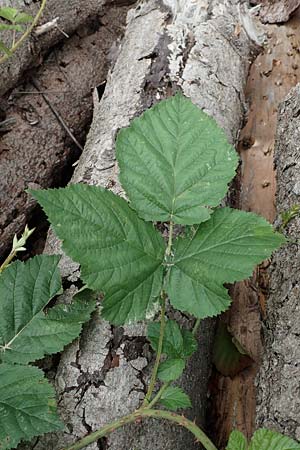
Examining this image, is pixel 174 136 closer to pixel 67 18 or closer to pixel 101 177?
pixel 101 177

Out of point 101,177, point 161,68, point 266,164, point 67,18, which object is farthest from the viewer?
point 67,18

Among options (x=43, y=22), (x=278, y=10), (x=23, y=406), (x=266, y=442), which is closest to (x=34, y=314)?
(x=23, y=406)

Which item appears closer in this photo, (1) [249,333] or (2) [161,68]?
(1) [249,333]

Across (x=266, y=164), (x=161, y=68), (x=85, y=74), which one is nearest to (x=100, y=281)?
(x=161, y=68)

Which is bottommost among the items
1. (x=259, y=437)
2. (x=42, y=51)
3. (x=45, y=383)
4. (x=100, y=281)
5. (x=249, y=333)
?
(x=249, y=333)

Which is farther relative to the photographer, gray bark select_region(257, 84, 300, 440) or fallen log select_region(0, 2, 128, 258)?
fallen log select_region(0, 2, 128, 258)

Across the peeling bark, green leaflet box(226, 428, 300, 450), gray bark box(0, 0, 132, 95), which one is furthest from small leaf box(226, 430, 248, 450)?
the peeling bark

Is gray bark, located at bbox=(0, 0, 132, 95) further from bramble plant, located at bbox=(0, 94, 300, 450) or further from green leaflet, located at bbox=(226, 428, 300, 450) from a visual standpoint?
green leaflet, located at bbox=(226, 428, 300, 450)
